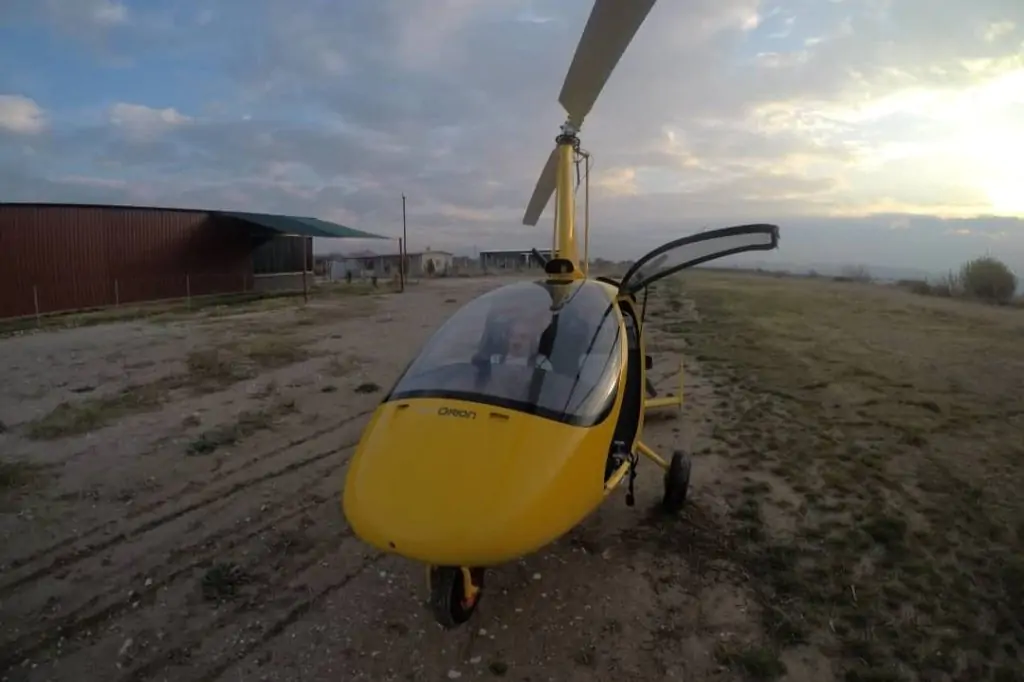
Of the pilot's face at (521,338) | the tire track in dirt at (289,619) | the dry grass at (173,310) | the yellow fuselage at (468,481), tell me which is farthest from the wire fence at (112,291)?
the yellow fuselage at (468,481)

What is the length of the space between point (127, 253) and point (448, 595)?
2479cm

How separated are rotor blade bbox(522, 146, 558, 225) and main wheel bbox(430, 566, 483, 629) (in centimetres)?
456

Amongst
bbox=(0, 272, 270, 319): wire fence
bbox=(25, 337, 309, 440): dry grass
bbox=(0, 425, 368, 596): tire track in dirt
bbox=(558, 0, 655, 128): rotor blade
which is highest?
bbox=(558, 0, 655, 128): rotor blade

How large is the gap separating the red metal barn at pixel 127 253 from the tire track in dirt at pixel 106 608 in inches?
775

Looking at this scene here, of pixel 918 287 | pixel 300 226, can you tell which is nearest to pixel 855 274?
pixel 918 287

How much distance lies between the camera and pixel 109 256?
73.7ft

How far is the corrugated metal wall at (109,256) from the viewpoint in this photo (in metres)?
19.6

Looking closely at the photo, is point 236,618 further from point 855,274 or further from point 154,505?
point 855,274

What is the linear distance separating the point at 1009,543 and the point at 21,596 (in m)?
7.01

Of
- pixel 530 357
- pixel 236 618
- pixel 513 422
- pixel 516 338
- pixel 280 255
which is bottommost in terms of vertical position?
pixel 236 618

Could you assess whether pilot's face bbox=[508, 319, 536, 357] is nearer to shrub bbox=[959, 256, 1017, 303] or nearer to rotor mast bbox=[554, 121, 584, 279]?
rotor mast bbox=[554, 121, 584, 279]

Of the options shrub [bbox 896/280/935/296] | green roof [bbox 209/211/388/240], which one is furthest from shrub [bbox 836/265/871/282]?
green roof [bbox 209/211/388/240]

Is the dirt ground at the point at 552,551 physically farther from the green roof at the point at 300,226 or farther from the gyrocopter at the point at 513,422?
the green roof at the point at 300,226

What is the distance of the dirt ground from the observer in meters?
3.50
